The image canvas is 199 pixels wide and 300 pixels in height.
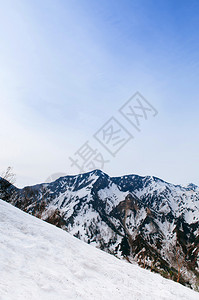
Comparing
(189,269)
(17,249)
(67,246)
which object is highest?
(189,269)

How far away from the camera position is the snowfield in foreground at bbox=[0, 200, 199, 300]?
23.6 ft

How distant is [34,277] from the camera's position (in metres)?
7.91

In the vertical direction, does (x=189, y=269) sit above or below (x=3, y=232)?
above

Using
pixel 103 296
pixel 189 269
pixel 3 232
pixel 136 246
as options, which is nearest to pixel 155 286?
pixel 103 296

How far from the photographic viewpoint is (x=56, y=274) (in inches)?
347

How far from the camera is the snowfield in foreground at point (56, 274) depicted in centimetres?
718

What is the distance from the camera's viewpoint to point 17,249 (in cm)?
1002

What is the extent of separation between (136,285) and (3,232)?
8.55 metres

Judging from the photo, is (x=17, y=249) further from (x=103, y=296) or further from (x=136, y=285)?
(x=136, y=285)

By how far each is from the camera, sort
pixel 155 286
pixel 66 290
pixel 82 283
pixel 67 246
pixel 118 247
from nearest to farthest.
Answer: pixel 66 290, pixel 82 283, pixel 155 286, pixel 67 246, pixel 118 247

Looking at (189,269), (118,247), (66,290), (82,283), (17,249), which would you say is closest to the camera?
(66,290)

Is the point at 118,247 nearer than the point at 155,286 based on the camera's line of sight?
No

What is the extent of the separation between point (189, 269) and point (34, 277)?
589 ft

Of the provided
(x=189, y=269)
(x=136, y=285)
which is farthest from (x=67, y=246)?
(x=189, y=269)
